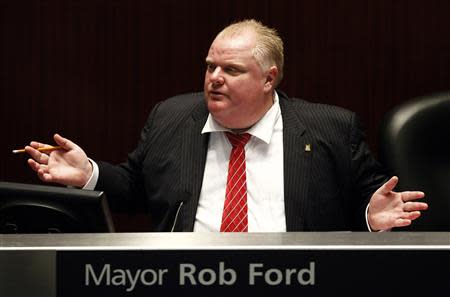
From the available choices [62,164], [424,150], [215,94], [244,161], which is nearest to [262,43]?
[215,94]

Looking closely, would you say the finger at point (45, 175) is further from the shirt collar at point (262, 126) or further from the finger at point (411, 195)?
the finger at point (411, 195)

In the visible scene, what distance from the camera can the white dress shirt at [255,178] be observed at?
2.43m

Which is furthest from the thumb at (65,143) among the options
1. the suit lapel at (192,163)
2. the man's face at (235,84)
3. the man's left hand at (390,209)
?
the man's left hand at (390,209)

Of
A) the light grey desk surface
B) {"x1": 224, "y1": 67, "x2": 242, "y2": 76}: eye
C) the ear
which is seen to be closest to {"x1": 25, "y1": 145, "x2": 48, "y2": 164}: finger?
{"x1": 224, "y1": 67, "x2": 242, "y2": 76}: eye

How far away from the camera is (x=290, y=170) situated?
2.49 meters

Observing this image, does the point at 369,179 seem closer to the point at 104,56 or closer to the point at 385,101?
the point at 385,101

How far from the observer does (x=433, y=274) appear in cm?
82

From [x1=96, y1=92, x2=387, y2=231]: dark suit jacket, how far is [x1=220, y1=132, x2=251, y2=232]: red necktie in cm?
9

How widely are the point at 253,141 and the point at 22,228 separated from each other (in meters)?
1.28

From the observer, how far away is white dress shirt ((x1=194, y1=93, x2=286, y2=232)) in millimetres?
2428

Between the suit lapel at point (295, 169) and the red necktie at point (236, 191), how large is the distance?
0.40ft

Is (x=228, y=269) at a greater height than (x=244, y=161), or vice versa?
(x=228, y=269)

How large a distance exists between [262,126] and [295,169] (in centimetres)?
19

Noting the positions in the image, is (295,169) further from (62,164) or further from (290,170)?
(62,164)
